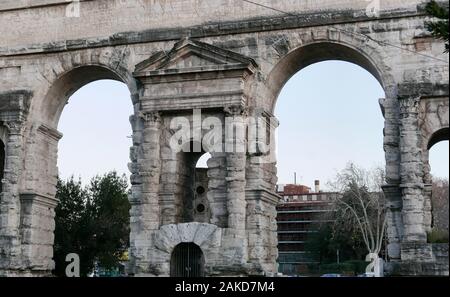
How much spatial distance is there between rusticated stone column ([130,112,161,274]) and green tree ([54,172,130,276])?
1274 cm

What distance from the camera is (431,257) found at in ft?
46.7

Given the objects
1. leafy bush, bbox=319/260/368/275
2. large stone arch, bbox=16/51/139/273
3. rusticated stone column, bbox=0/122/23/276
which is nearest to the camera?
rusticated stone column, bbox=0/122/23/276

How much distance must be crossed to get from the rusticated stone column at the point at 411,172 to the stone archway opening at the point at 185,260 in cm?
531

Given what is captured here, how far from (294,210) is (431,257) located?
4937cm

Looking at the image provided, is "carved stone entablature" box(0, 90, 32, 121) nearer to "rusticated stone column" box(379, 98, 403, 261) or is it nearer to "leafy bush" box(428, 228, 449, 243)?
"rusticated stone column" box(379, 98, 403, 261)

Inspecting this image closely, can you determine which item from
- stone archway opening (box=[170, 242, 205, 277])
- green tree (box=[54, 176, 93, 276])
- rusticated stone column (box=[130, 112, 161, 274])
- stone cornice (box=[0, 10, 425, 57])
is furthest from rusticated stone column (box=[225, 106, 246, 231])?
green tree (box=[54, 176, 93, 276])

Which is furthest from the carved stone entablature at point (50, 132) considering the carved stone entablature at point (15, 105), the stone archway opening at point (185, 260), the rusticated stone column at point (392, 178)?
the rusticated stone column at point (392, 178)

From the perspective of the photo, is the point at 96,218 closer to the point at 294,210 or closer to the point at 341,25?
the point at 341,25

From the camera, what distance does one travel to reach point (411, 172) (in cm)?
1477

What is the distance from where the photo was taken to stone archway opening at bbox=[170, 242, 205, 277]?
16281 millimetres

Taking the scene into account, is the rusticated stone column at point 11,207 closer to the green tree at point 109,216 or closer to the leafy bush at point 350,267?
the green tree at point 109,216

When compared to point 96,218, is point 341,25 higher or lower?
higher

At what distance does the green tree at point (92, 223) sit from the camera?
28.8 metres
